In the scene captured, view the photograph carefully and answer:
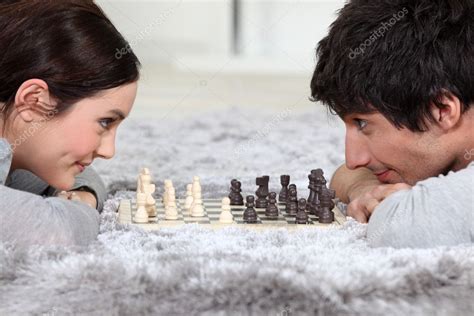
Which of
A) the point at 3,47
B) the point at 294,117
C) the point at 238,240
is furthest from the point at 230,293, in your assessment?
the point at 294,117

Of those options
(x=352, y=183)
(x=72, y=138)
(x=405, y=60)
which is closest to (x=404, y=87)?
(x=405, y=60)

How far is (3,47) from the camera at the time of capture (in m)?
1.53

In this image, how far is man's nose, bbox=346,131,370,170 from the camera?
168 cm

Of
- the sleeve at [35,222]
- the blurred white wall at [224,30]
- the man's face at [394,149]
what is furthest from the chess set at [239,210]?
the blurred white wall at [224,30]

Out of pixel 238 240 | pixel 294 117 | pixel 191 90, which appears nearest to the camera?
pixel 238 240

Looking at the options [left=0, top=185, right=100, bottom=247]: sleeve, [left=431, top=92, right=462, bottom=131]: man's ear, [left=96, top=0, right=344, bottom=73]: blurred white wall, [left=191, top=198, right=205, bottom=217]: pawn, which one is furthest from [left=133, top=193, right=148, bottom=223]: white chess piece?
[left=96, top=0, right=344, bottom=73]: blurred white wall

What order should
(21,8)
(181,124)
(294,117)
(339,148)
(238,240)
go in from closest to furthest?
(238,240) < (21,8) < (339,148) < (181,124) < (294,117)

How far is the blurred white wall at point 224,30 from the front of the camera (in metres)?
5.43

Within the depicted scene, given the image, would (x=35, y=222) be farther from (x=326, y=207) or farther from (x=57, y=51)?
(x=326, y=207)

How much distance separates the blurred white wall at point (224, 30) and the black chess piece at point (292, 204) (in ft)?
11.5

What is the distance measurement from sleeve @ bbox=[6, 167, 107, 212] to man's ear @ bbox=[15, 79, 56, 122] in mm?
298

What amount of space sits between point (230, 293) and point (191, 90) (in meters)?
3.65

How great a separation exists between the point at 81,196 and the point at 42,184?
13 cm

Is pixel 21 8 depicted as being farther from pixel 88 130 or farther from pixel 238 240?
pixel 238 240
